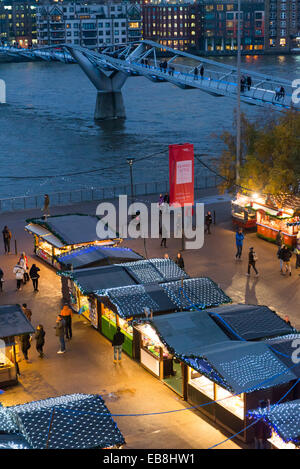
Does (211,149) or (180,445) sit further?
(211,149)

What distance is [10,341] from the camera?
56.5ft

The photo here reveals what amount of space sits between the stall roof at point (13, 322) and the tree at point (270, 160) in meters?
14.4

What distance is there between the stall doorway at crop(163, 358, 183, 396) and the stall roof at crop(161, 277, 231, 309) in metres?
1.64

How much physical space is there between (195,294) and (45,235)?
8.97m

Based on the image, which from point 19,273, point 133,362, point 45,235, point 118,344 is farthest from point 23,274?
point 133,362

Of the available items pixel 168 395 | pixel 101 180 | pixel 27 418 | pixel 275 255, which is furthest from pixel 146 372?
pixel 101 180

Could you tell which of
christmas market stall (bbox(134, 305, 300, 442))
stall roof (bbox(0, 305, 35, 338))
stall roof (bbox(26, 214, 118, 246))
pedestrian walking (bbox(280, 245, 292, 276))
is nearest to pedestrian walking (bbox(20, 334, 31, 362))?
stall roof (bbox(0, 305, 35, 338))

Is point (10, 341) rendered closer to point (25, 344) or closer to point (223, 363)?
point (25, 344)

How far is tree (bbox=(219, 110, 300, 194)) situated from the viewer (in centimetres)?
2956

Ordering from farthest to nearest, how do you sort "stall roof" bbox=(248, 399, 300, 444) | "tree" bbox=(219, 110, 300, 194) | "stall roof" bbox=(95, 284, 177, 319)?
A: "tree" bbox=(219, 110, 300, 194)
"stall roof" bbox=(95, 284, 177, 319)
"stall roof" bbox=(248, 399, 300, 444)

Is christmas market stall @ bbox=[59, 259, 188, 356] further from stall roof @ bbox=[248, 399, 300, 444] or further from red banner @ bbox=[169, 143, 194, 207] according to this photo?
stall roof @ bbox=[248, 399, 300, 444]

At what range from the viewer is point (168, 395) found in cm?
1636

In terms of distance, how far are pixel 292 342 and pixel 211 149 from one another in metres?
53.8

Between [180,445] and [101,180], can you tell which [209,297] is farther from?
[101,180]
